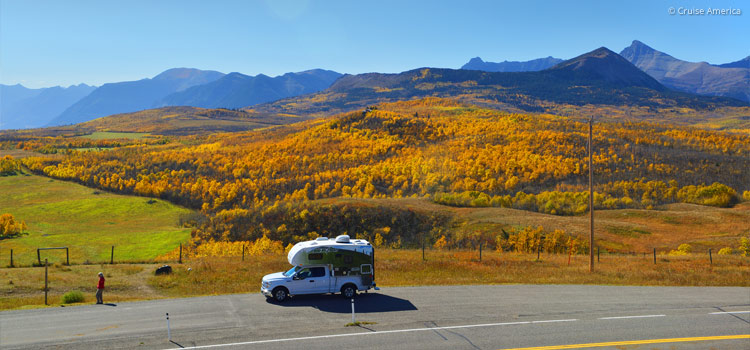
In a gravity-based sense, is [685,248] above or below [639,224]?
below

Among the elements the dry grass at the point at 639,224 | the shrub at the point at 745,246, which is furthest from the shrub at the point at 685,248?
the shrub at the point at 745,246

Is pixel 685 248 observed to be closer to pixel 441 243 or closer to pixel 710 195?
pixel 441 243

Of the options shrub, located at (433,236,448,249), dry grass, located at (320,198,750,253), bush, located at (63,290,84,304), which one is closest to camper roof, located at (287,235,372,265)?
bush, located at (63,290,84,304)

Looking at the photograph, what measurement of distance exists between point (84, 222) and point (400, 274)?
289 feet

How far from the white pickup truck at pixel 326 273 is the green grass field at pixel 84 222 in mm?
43704

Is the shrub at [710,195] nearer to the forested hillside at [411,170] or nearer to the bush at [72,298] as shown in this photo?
→ the forested hillside at [411,170]

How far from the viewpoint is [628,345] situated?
58.3ft

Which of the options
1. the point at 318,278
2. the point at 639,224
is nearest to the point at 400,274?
the point at 318,278

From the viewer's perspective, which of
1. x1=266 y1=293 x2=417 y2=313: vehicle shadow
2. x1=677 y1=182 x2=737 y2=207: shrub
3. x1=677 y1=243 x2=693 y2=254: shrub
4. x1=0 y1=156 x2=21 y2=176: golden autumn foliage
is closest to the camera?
x1=266 y1=293 x2=417 y2=313: vehicle shadow

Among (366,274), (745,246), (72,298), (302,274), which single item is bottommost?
(745,246)

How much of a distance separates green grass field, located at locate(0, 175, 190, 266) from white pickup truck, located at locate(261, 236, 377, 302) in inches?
1721

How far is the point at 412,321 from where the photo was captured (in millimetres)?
20781

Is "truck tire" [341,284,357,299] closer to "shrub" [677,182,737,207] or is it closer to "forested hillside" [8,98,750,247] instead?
"forested hillside" [8,98,750,247]

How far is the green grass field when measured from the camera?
71.0 metres
